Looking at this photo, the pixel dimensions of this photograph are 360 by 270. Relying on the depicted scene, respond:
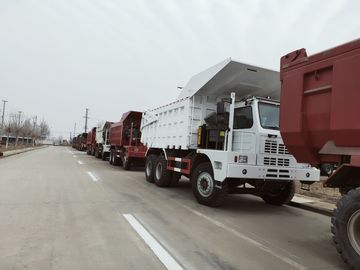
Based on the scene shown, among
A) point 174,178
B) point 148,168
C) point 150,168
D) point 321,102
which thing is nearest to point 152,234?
point 321,102

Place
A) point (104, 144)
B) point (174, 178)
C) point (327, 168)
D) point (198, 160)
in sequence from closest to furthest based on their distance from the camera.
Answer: point (327, 168) < point (198, 160) < point (174, 178) < point (104, 144)

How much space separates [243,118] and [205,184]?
1.93 metres

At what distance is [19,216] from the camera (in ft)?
23.3

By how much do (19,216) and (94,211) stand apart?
150 cm

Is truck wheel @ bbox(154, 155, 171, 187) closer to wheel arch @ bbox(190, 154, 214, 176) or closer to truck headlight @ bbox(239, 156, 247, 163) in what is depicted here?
wheel arch @ bbox(190, 154, 214, 176)

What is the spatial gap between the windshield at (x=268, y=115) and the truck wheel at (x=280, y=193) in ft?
5.07

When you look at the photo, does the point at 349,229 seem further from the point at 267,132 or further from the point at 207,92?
the point at 207,92

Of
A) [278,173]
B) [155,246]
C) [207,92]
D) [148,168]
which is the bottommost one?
[155,246]

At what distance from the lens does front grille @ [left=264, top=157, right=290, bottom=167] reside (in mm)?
8593

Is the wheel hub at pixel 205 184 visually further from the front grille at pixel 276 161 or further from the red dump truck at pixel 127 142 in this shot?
the red dump truck at pixel 127 142

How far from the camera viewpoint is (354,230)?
15.3 ft

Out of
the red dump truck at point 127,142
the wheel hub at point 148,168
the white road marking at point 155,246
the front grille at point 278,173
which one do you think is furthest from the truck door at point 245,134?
the red dump truck at point 127,142

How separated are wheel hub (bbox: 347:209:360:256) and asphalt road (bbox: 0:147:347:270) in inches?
22.1

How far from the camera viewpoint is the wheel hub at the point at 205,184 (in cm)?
894
